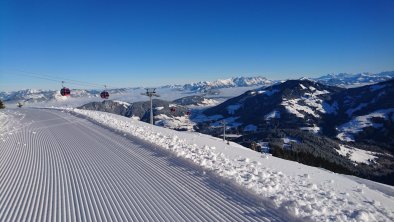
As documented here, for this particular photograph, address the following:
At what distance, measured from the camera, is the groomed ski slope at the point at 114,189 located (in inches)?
456

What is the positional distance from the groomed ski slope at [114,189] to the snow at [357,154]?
164m

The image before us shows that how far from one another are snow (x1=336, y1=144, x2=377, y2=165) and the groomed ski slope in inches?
6475

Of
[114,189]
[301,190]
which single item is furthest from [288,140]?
[114,189]

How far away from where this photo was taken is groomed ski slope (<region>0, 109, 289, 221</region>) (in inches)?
456

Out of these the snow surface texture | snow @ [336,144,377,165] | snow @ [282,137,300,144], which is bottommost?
snow @ [336,144,377,165]

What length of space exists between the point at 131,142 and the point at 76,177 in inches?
455

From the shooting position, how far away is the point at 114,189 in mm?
14586

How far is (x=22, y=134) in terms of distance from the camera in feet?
112

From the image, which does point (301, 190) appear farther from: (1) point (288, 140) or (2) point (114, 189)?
(1) point (288, 140)

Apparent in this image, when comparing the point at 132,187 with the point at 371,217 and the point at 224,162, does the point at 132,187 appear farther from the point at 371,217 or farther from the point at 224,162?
the point at 371,217

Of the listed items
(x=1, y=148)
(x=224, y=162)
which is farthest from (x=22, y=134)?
(x=224, y=162)

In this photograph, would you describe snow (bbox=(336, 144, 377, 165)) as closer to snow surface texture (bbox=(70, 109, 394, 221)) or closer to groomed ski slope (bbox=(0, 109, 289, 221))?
snow surface texture (bbox=(70, 109, 394, 221))

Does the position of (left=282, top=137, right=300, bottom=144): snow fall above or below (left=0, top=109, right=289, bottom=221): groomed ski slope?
below

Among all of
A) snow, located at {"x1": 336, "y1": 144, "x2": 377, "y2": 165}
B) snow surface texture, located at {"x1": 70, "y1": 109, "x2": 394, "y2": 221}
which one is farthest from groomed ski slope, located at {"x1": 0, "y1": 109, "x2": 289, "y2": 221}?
snow, located at {"x1": 336, "y1": 144, "x2": 377, "y2": 165}
